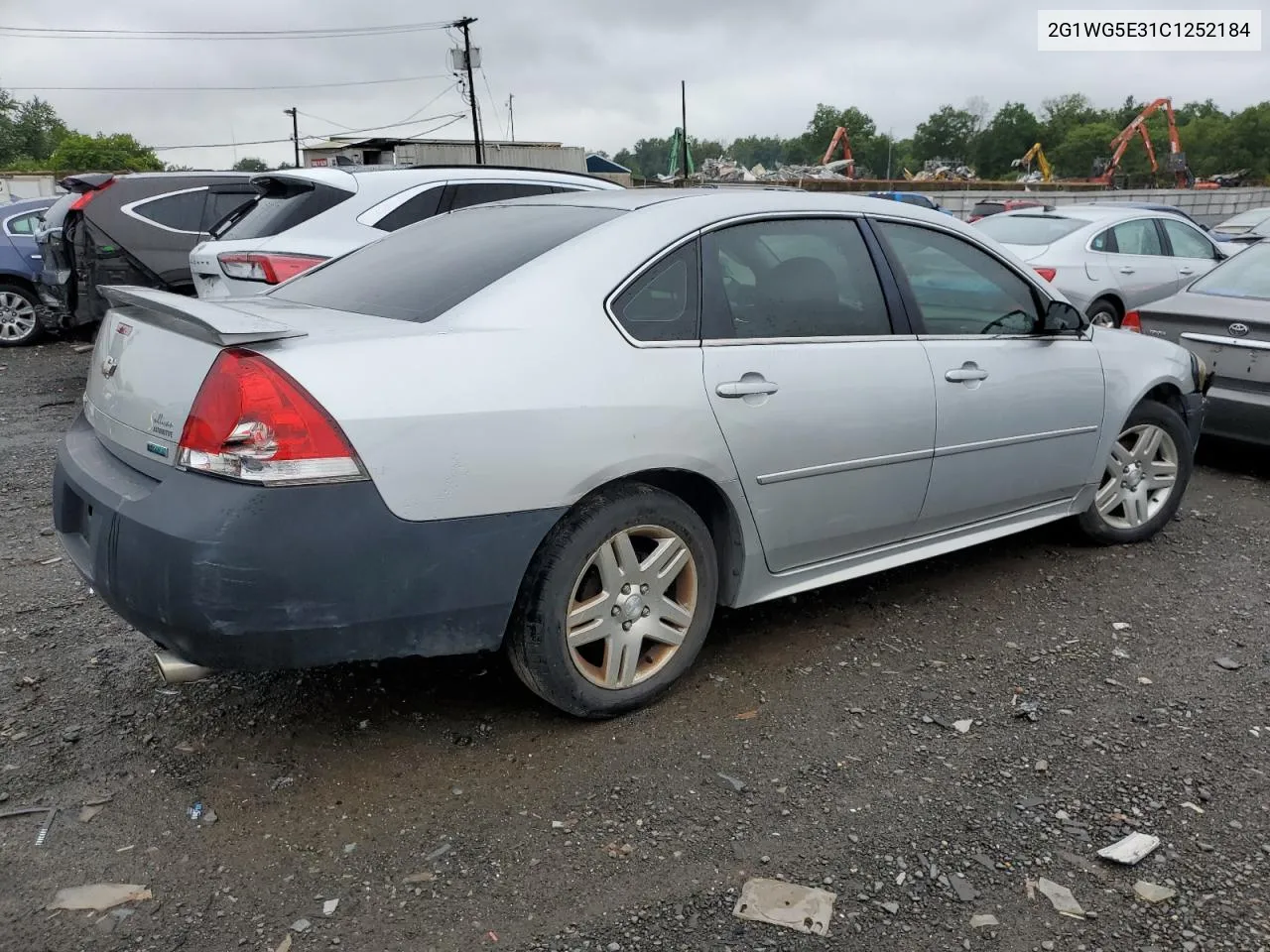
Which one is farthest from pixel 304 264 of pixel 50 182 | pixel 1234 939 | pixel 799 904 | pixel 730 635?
pixel 50 182

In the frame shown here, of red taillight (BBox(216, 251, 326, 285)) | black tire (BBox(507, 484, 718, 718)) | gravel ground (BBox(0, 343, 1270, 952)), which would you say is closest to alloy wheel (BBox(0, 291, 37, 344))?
red taillight (BBox(216, 251, 326, 285))

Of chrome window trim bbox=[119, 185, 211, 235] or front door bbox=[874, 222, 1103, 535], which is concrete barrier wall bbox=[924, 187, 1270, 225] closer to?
chrome window trim bbox=[119, 185, 211, 235]

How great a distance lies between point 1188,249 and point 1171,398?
737 cm

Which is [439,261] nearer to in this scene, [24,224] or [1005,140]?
[24,224]

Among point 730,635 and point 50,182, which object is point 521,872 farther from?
point 50,182

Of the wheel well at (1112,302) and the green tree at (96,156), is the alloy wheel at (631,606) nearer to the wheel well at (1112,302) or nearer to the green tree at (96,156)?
the wheel well at (1112,302)

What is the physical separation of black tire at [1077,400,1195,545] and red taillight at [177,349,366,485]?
351cm

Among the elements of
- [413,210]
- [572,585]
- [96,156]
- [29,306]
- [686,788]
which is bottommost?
[686,788]

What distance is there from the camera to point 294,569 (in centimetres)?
246

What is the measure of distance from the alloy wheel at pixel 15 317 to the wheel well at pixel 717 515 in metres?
11.2

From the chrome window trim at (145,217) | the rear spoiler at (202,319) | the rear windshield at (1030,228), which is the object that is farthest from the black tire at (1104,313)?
the rear spoiler at (202,319)

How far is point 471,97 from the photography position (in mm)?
44469

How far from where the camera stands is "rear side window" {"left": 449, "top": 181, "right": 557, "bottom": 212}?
7102 mm

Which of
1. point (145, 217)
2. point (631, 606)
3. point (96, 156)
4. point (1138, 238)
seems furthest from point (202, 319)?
point (96, 156)
